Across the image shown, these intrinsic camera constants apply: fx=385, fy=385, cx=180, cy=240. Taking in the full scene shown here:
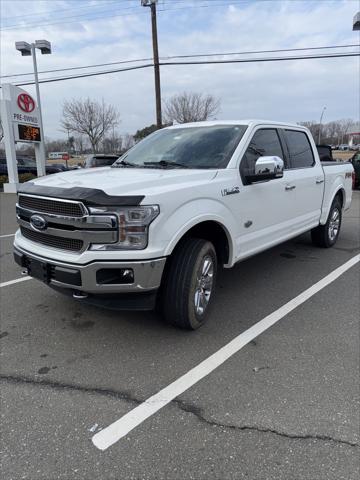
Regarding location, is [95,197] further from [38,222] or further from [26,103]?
[26,103]

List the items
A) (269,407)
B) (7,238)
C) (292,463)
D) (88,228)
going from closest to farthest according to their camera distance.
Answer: (292,463)
(269,407)
(88,228)
(7,238)

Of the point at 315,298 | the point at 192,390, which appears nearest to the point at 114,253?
the point at 192,390

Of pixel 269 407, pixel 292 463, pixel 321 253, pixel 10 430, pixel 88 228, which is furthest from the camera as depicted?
pixel 321 253

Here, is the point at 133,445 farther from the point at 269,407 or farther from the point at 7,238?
the point at 7,238

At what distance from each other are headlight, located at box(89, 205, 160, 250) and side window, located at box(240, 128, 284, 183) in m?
1.41

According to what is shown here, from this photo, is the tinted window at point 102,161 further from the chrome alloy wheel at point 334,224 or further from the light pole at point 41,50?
the chrome alloy wheel at point 334,224

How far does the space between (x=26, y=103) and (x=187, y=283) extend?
55.7ft

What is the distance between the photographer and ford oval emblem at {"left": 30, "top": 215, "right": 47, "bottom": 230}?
3.20 metres

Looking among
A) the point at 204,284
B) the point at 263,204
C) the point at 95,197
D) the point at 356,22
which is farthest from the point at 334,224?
the point at 356,22

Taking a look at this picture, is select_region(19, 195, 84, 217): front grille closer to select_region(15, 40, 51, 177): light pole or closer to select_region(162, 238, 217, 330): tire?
select_region(162, 238, 217, 330): tire

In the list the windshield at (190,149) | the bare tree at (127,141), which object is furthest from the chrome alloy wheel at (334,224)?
the bare tree at (127,141)

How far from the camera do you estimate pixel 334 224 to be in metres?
6.59

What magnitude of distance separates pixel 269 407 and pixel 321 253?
13.6ft

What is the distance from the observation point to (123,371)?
9.62ft
